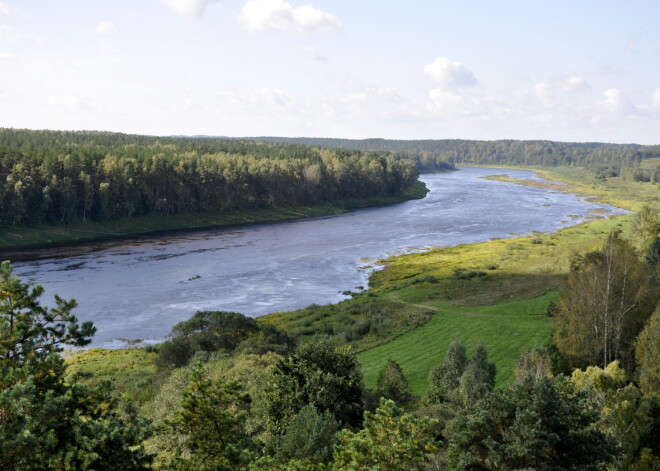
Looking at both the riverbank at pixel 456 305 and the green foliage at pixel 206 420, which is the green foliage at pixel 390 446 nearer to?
the green foliage at pixel 206 420

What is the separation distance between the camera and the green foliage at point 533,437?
606 inches

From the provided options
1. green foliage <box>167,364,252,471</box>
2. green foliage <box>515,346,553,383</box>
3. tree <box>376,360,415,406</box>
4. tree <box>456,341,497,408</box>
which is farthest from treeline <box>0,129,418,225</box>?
green foliage <box>167,364,252,471</box>

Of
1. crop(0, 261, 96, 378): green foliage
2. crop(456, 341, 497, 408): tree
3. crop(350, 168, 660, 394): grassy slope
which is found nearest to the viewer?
crop(0, 261, 96, 378): green foliage

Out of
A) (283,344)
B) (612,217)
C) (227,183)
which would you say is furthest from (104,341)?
(612,217)

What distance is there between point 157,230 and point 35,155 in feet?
95.1

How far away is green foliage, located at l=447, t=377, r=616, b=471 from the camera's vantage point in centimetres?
1540

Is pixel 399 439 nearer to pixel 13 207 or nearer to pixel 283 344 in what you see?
pixel 283 344

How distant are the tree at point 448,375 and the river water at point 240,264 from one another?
30336mm

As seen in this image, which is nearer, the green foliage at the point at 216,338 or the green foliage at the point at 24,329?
the green foliage at the point at 24,329

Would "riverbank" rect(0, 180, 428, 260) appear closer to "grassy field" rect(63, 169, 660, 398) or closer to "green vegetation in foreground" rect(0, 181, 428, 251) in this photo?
"green vegetation in foreground" rect(0, 181, 428, 251)

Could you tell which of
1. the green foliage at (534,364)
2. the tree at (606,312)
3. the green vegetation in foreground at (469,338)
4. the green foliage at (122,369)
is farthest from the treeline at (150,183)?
the green foliage at (534,364)

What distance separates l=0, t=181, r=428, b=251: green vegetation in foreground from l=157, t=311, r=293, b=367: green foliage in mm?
67026

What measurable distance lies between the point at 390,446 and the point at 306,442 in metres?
7.58

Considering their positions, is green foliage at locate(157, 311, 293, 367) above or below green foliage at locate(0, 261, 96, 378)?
below
